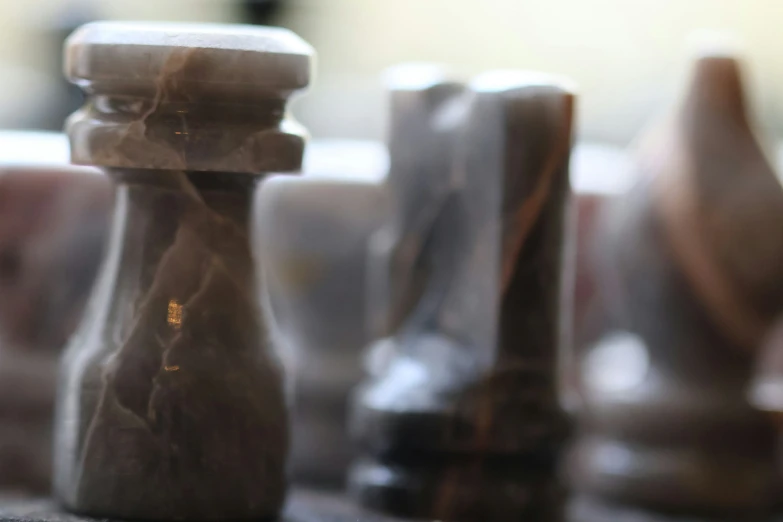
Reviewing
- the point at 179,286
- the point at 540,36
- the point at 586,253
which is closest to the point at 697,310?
the point at 586,253

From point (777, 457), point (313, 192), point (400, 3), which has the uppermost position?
point (400, 3)

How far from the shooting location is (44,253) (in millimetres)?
791

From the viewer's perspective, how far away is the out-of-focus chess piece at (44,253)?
0.79 m

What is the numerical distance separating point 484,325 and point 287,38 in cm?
20

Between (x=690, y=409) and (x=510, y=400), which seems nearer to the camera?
(x=510, y=400)

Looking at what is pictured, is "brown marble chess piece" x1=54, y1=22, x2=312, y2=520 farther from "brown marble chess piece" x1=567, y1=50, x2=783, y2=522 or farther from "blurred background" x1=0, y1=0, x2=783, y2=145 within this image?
"blurred background" x1=0, y1=0, x2=783, y2=145

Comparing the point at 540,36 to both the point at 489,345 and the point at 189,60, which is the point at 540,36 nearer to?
the point at 489,345

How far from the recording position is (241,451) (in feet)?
1.95

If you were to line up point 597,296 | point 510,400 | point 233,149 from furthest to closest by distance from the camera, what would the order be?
point 597,296, point 510,400, point 233,149

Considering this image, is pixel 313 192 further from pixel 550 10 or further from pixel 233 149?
pixel 550 10

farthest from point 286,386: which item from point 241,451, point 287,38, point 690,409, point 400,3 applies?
point 400,3

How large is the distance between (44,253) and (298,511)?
0.84 feet

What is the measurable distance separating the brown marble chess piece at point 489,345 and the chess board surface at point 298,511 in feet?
0.07

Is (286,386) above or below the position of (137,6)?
below
